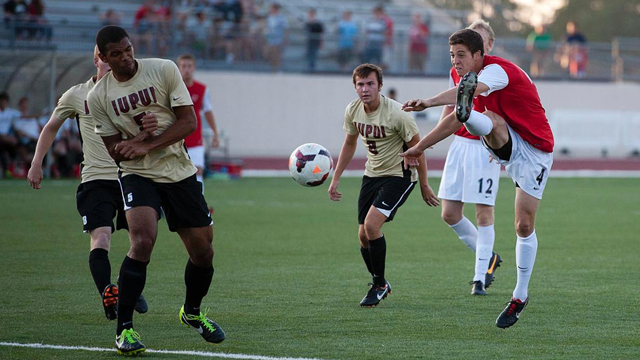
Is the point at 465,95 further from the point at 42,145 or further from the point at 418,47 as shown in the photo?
the point at 418,47

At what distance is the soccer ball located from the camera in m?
8.11

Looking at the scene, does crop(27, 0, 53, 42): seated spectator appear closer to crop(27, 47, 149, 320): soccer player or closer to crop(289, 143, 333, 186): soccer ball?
crop(289, 143, 333, 186): soccer ball

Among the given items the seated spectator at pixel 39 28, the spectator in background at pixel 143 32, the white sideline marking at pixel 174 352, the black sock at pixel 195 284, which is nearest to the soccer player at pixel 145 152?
the black sock at pixel 195 284

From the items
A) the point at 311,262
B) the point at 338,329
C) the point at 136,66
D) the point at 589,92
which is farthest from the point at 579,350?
the point at 589,92

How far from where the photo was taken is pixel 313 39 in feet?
99.2

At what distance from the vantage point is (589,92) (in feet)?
112

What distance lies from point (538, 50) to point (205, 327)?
92.7 feet

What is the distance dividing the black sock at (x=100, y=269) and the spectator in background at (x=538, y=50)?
27.4m

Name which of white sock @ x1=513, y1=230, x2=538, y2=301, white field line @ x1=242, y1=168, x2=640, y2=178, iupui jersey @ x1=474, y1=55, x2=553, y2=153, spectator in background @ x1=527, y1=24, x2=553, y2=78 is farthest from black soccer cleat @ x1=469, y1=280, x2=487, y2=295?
spectator in background @ x1=527, y1=24, x2=553, y2=78

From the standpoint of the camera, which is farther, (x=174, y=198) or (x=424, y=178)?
(x=424, y=178)

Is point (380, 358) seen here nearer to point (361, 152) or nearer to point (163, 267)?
point (163, 267)

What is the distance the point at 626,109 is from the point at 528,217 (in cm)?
2986

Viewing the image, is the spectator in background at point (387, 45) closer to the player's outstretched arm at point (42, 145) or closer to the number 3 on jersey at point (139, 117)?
the player's outstretched arm at point (42, 145)

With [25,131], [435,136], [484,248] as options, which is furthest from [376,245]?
[25,131]
